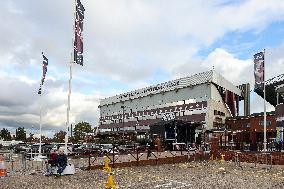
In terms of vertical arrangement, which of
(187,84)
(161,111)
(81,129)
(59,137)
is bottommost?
(59,137)

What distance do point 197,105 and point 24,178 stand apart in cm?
6504

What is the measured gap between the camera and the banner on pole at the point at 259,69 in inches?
1363

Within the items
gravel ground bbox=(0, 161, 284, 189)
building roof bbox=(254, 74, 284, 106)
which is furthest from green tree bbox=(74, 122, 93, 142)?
gravel ground bbox=(0, 161, 284, 189)

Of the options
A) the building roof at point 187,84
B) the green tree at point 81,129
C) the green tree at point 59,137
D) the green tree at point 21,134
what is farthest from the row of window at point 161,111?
the green tree at point 21,134

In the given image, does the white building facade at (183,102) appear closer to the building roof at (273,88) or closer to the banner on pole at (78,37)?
the building roof at (273,88)

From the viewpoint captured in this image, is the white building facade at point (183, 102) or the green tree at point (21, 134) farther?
the green tree at point (21, 134)

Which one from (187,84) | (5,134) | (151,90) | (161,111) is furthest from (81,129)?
(187,84)

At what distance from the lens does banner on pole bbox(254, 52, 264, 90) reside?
34625 millimetres

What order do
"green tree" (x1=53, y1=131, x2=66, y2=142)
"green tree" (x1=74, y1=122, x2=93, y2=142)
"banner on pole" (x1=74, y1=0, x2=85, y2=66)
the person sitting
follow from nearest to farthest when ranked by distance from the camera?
the person sitting, "banner on pole" (x1=74, y1=0, x2=85, y2=66), "green tree" (x1=53, y1=131, x2=66, y2=142), "green tree" (x1=74, y1=122, x2=93, y2=142)

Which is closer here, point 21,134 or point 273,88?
point 273,88

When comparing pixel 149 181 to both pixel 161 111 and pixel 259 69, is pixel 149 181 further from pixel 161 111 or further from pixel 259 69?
pixel 161 111

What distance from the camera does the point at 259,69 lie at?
114 feet

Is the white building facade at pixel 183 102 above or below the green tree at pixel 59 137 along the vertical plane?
above

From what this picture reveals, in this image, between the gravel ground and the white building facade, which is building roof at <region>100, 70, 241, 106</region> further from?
the gravel ground
